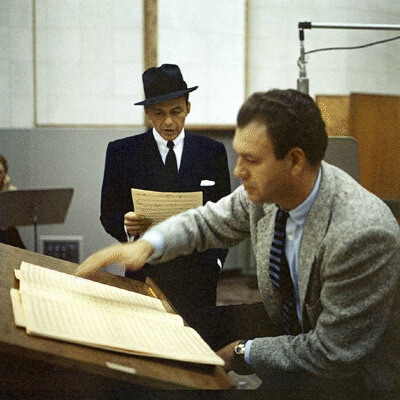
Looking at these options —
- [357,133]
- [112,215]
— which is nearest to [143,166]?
[112,215]

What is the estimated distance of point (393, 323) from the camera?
1.35 m

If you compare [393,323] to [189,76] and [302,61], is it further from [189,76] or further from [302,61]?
[189,76]

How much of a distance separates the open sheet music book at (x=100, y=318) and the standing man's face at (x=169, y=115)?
798mm

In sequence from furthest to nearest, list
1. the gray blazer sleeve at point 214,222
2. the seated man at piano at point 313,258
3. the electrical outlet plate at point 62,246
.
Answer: the electrical outlet plate at point 62,246, the gray blazer sleeve at point 214,222, the seated man at piano at point 313,258

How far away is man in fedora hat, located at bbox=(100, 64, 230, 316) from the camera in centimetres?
206

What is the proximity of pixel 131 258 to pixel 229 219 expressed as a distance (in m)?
0.33

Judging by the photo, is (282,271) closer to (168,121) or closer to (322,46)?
(168,121)

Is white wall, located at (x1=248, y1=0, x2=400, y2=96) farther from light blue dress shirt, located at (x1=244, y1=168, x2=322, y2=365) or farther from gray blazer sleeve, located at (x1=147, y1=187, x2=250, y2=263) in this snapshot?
light blue dress shirt, located at (x1=244, y1=168, x2=322, y2=365)

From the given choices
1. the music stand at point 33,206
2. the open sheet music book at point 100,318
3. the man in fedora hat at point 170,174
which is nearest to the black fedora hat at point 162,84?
the man in fedora hat at point 170,174

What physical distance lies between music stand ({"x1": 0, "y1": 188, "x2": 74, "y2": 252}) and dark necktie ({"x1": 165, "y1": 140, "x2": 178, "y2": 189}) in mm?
1423

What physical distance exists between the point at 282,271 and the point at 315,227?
0.15 metres

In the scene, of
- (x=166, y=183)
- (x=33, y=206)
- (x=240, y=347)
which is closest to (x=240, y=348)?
(x=240, y=347)

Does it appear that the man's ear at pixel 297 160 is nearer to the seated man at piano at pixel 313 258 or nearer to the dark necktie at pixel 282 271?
the seated man at piano at pixel 313 258

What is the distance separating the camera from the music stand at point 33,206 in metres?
3.43
